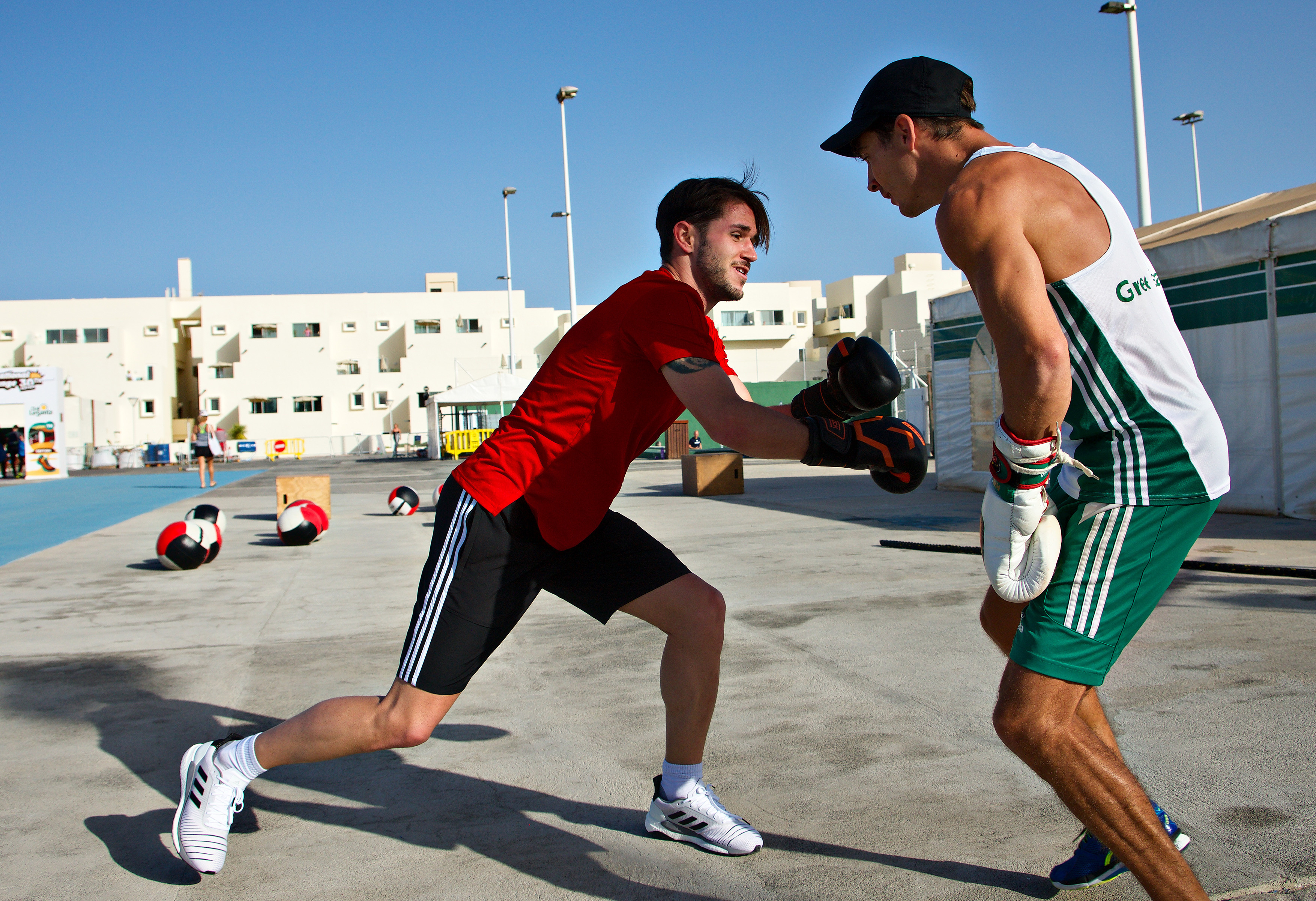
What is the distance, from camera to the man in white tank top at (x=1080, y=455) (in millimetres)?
1850

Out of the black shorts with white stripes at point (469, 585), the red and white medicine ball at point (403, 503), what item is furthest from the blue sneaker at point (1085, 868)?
the red and white medicine ball at point (403, 503)

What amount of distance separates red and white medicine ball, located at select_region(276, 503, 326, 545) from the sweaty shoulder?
9187 millimetres

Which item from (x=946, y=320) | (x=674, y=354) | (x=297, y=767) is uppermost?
(x=946, y=320)

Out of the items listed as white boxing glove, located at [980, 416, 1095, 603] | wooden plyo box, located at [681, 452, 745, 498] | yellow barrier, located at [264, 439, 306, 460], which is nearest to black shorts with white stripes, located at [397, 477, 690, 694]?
white boxing glove, located at [980, 416, 1095, 603]

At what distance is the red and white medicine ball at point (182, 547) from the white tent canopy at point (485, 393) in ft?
87.9

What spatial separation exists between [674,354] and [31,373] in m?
34.0

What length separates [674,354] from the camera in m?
2.34

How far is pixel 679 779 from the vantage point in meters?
2.72

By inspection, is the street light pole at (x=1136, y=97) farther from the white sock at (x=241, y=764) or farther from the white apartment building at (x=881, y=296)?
the white apartment building at (x=881, y=296)

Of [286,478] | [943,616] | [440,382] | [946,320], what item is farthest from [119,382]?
[943,616]

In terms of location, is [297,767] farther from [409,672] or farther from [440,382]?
[440,382]

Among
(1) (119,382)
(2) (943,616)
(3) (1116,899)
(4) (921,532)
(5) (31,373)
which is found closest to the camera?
(3) (1116,899)

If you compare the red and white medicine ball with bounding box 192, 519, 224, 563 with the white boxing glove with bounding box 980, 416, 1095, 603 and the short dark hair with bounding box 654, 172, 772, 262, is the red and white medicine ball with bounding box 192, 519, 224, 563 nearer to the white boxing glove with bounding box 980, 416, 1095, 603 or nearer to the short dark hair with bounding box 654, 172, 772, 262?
the short dark hair with bounding box 654, 172, 772, 262

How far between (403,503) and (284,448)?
40.0 meters
